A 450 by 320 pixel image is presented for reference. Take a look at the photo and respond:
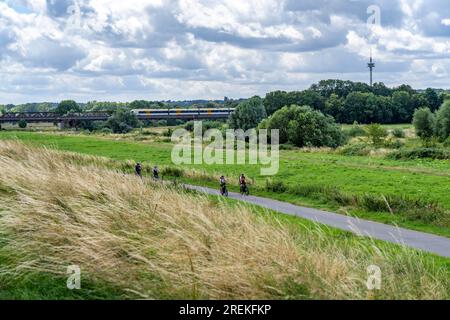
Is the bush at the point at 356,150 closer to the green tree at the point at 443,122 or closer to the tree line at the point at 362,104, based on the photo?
the green tree at the point at 443,122

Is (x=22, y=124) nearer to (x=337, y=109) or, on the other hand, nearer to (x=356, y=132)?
(x=356, y=132)

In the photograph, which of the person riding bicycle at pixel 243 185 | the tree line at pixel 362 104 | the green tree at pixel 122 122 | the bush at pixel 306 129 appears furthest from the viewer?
the tree line at pixel 362 104

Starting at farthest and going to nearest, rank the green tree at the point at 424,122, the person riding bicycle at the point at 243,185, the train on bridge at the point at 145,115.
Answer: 1. the train on bridge at the point at 145,115
2. the green tree at the point at 424,122
3. the person riding bicycle at the point at 243,185

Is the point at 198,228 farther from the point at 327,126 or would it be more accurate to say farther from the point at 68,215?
the point at 327,126

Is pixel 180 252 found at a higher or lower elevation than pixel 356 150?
higher

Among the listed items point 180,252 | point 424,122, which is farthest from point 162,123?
point 180,252

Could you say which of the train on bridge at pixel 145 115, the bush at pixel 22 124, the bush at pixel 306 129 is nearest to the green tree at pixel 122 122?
the train on bridge at pixel 145 115

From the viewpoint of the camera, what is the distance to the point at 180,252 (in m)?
8.52

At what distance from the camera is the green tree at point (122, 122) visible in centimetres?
11431

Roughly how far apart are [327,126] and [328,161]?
80.0 feet

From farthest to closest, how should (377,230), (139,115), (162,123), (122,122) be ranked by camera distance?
(162,123), (139,115), (122,122), (377,230)

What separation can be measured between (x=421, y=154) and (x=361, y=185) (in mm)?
18150

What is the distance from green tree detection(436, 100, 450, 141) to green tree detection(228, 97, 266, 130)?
2748 cm

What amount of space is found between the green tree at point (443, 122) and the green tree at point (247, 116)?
90.2 feet
